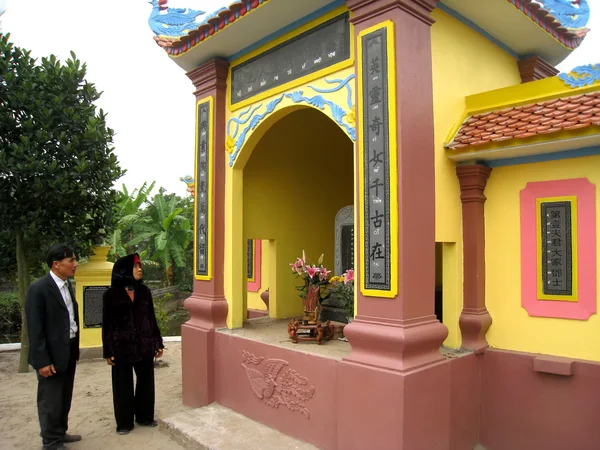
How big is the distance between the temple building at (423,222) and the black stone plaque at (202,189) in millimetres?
50

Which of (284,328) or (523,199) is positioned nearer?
(523,199)

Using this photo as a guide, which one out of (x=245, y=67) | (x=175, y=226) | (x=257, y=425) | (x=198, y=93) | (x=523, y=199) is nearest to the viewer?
(x=523, y=199)

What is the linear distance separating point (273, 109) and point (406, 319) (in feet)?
7.95

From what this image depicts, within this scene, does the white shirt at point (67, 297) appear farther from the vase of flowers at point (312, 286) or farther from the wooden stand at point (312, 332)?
the vase of flowers at point (312, 286)

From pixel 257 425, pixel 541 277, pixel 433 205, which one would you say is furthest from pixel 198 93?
pixel 541 277

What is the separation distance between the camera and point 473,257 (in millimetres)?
4203

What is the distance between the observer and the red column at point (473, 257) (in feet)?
13.6

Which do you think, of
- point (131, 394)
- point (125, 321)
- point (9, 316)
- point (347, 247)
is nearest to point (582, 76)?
point (347, 247)

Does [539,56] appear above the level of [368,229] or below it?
above

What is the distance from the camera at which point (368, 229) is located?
146 inches

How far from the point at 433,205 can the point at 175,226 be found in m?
12.1

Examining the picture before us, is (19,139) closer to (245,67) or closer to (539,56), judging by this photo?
(245,67)

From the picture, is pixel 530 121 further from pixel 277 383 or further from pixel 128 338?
pixel 128 338

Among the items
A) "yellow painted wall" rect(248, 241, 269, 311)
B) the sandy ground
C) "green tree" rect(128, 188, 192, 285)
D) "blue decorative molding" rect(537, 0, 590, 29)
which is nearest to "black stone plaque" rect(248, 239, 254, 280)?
"yellow painted wall" rect(248, 241, 269, 311)
